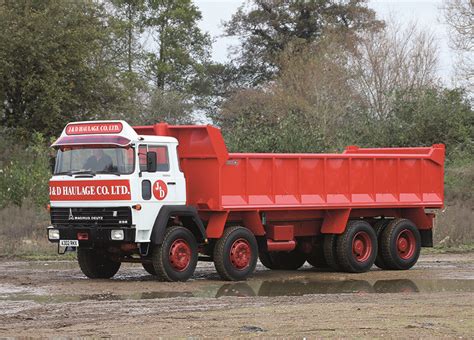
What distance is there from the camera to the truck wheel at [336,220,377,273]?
74.3ft

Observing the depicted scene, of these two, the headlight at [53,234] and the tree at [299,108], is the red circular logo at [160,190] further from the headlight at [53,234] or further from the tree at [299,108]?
the tree at [299,108]

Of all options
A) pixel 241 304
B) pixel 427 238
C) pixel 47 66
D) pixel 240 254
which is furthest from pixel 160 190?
pixel 47 66

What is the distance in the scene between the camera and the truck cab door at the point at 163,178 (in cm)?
1980

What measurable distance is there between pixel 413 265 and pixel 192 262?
19.3 ft

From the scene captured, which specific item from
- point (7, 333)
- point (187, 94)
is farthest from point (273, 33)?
point (7, 333)

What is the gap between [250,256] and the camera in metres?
21.1

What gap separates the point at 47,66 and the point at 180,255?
2014cm

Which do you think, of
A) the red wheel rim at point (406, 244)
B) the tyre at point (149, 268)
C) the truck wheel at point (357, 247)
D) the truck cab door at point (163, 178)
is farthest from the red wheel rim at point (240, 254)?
the red wheel rim at point (406, 244)

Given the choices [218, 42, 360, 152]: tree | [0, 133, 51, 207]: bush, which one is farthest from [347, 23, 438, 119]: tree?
[0, 133, 51, 207]: bush

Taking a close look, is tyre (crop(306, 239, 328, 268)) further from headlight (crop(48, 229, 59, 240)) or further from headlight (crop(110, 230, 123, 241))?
headlight (crop(48, 229, 59, 240))

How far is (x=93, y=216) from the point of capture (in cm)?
1981

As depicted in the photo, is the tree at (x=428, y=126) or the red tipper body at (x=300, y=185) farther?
the tree at (x=428, y=126)

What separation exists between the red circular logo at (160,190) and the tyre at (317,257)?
460 cm

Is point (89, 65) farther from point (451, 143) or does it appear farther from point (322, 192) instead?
point (322, 192)
